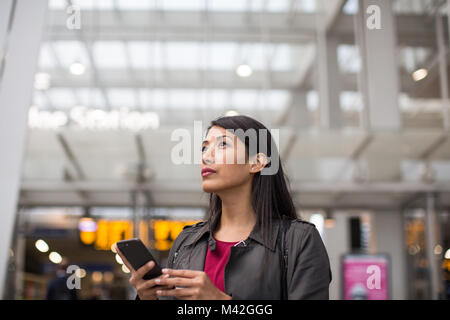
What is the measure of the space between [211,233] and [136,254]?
309mm

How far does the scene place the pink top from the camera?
174cm

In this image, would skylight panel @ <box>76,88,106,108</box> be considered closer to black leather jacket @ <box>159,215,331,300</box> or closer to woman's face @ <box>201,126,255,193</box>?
woman's face @ <box>201,126,255,193</box>

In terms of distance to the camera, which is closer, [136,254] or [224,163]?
[136,254]

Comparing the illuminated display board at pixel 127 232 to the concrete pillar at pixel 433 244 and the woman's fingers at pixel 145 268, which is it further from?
the woman's fingers at pixel 145 268

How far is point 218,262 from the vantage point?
1.79 metres

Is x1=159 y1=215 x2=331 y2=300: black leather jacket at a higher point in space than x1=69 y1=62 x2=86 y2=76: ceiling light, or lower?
lower

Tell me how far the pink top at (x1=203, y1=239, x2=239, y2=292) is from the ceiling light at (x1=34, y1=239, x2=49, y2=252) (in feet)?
27.4

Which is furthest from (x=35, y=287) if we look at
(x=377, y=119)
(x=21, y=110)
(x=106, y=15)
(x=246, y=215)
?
(x=246, y=215)

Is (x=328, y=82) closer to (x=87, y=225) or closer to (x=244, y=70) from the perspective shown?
(x=244, y=70)

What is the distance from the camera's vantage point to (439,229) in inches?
353

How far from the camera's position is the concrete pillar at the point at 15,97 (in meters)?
2.62

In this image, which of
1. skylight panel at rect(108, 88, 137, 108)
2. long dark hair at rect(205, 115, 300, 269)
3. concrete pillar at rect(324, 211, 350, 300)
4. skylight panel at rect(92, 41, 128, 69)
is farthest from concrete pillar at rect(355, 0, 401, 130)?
skylight panel at rect(92, 41, 128, 69)

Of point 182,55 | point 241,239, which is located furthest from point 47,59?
point 241,239

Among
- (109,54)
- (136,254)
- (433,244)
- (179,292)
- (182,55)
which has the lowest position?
(179,292)
